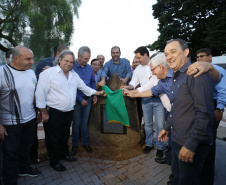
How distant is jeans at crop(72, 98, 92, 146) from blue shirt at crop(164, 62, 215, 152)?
2.36 meters

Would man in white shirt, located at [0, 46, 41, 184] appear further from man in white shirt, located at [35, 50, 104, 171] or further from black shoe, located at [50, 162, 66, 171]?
black shoe, located at [50, 162, 66, 171]

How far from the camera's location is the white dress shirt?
2.78 metres

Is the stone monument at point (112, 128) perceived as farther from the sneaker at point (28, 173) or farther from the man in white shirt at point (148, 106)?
the sneaker at point (28, 173)

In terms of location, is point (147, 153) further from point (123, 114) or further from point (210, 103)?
point (210, 103)

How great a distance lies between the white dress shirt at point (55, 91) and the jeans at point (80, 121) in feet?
1.84

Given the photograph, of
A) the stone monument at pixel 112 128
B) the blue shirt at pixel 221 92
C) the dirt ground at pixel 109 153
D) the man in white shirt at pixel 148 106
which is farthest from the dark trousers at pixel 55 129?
the blue shirt at pixel 221 92

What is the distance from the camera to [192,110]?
1625 mm

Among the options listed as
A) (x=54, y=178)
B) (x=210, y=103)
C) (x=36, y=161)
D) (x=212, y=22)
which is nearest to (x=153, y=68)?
(x=210, y=103)

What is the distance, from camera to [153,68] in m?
2.69

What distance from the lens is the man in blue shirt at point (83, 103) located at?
3557 millimetres

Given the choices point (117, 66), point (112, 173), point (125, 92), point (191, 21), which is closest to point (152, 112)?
point (125, 92)

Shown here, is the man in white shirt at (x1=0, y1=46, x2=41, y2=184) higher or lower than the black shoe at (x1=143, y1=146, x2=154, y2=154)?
higher

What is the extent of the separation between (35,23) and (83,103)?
16.2m

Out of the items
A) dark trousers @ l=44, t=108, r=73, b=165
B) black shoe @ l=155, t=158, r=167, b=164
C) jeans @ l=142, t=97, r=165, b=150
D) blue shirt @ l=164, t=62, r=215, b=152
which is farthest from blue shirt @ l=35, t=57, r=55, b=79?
black shoe @ l=155, t=158, r=167, b=164
